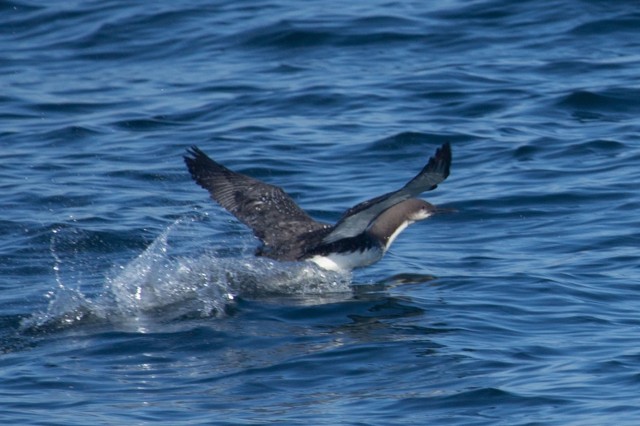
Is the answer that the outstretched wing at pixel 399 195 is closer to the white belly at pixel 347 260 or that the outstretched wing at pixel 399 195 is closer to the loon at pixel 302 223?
the loon at pixel 302 223

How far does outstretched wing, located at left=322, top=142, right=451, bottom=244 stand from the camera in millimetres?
8625

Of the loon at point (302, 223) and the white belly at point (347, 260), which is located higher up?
the loon at point (302, 223)

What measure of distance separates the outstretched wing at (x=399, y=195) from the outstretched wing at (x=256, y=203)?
79 centimetres

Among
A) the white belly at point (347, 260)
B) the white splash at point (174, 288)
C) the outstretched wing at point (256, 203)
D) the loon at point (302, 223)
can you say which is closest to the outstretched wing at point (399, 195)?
the loon at point (302, 223)

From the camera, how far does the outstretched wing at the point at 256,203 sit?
1062cm

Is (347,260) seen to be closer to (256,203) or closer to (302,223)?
(302,223)

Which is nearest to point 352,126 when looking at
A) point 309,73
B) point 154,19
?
point 309,73

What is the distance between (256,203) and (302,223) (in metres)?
0.46

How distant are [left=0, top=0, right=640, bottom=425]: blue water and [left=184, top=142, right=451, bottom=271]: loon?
0.18m

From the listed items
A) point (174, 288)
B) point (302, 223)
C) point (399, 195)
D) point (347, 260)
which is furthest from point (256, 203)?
point (399, 195)

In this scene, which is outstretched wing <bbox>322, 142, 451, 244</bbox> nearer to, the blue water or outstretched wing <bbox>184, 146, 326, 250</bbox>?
the blue water

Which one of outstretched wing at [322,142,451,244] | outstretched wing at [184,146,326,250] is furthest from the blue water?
outstretched wing at [322,142,451,244]

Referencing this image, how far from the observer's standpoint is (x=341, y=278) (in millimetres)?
10273

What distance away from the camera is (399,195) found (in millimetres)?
8805
